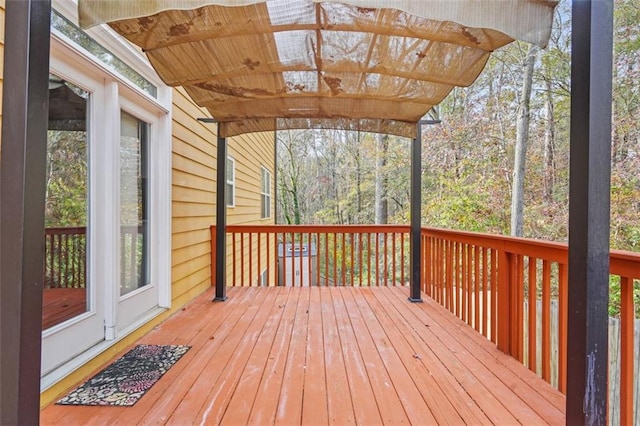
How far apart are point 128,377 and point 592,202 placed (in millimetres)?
2683

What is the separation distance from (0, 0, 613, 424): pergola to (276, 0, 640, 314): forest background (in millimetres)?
4995

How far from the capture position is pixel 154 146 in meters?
3.26

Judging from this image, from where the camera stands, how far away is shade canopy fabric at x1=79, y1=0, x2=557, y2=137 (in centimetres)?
137

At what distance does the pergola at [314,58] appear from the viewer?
3.83 ft

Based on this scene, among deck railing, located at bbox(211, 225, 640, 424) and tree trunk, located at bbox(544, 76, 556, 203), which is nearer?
deck railing, located at bbox(211, 225, 640, 424)

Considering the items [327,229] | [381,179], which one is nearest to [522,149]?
[381,179]

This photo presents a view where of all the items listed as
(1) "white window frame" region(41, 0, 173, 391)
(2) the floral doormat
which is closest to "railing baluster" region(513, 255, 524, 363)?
(2) the floral doormat

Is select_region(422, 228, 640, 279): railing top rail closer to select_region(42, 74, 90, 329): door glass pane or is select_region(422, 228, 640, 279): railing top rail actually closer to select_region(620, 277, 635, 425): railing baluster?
select_region(620, 277, 635, 425): railing baluster

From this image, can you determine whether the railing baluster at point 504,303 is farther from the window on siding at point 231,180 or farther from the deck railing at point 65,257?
the window on siding at point 231,180

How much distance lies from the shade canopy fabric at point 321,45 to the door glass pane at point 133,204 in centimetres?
63

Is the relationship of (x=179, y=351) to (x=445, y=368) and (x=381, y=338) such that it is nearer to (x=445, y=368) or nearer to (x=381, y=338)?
(x=381, y=338)

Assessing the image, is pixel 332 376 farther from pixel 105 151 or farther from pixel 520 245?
pixel 105 151

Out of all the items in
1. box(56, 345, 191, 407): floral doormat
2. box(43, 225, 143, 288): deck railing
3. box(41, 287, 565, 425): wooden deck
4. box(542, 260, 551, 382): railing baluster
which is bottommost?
Result: box(56, 345, 191, 407): floral doormat

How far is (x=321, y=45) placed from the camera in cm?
219
